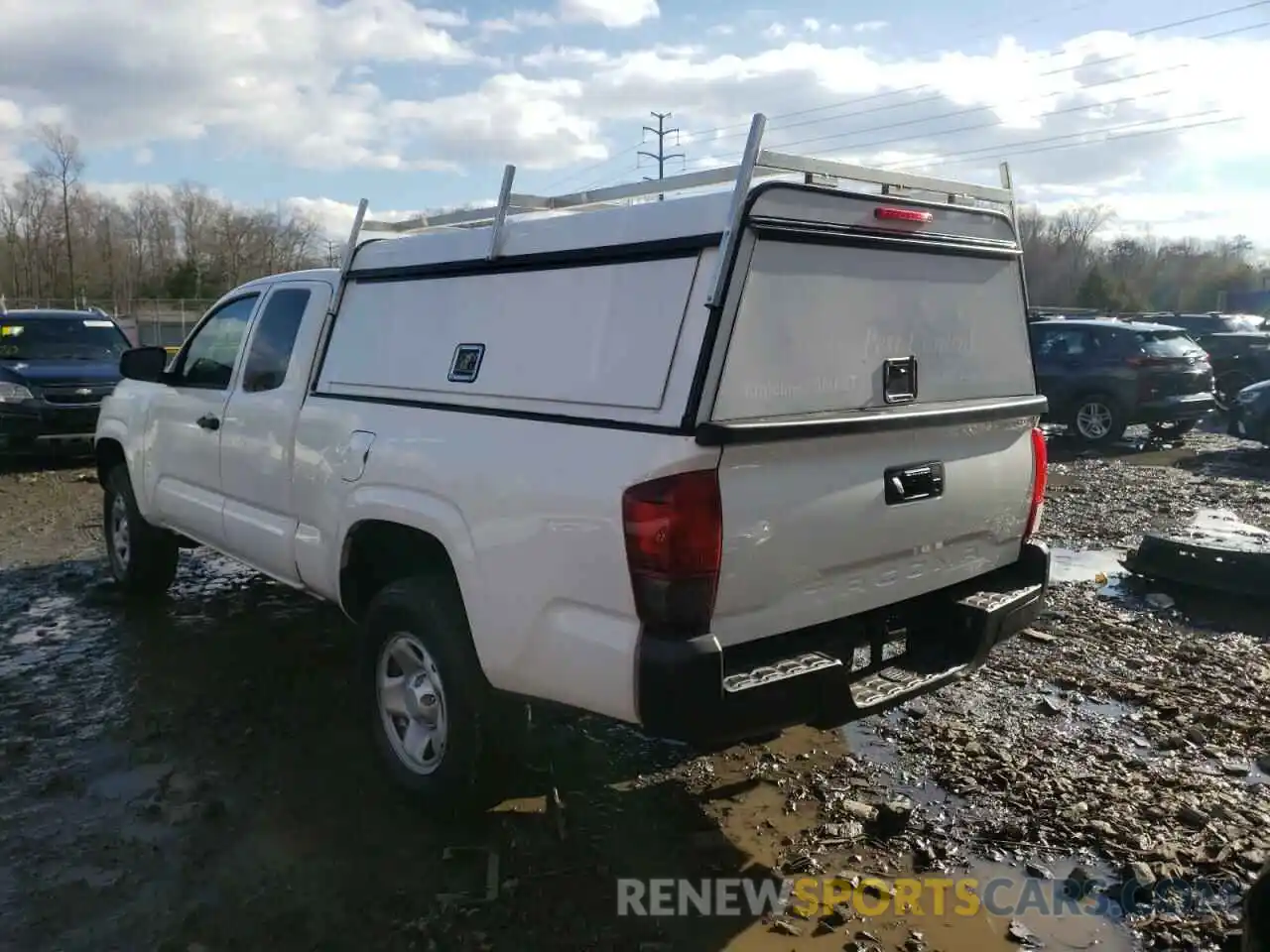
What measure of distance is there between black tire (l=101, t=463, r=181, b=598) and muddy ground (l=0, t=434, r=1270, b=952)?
0.55m

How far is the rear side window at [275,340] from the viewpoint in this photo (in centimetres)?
496

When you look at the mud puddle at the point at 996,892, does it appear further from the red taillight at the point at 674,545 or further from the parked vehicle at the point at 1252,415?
the parked vehicle at the point at 1252,415

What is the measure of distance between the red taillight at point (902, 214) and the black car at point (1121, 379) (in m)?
11.5

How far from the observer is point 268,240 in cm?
7012

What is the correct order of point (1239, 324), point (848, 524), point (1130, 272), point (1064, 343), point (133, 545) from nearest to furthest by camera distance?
point (848, 524)
point (133, 545)
point (1064, 343)
point (1239, 324)
point (1130, 272)

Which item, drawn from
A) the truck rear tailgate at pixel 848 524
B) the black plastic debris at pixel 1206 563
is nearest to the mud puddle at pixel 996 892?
the truck rear tailgate at pixel 848 524

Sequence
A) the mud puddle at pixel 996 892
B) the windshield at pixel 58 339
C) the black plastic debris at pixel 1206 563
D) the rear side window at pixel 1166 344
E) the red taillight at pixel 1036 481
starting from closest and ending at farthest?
the mud puddle at pixel 996 892, the red taillight at pixel 1036 481, the black plastic debris at pixel 1206 563, the windshield at pixel 58 339, the rear side window at pixel 1166 344

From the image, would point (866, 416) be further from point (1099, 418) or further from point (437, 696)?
point (1099, 418)

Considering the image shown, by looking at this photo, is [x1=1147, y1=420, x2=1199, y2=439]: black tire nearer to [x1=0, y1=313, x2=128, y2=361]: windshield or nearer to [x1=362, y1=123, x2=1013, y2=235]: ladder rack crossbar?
[x1=362, y1=123, x2=1013, y2=235]: ladder rack crossbar

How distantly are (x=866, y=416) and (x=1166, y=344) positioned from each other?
13263mm

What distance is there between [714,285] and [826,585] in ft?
3.50

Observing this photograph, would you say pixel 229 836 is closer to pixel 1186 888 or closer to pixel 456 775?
pixel 456 775

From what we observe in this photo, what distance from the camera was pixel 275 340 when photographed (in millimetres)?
5094

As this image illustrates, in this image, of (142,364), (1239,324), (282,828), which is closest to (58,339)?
(142,364)
